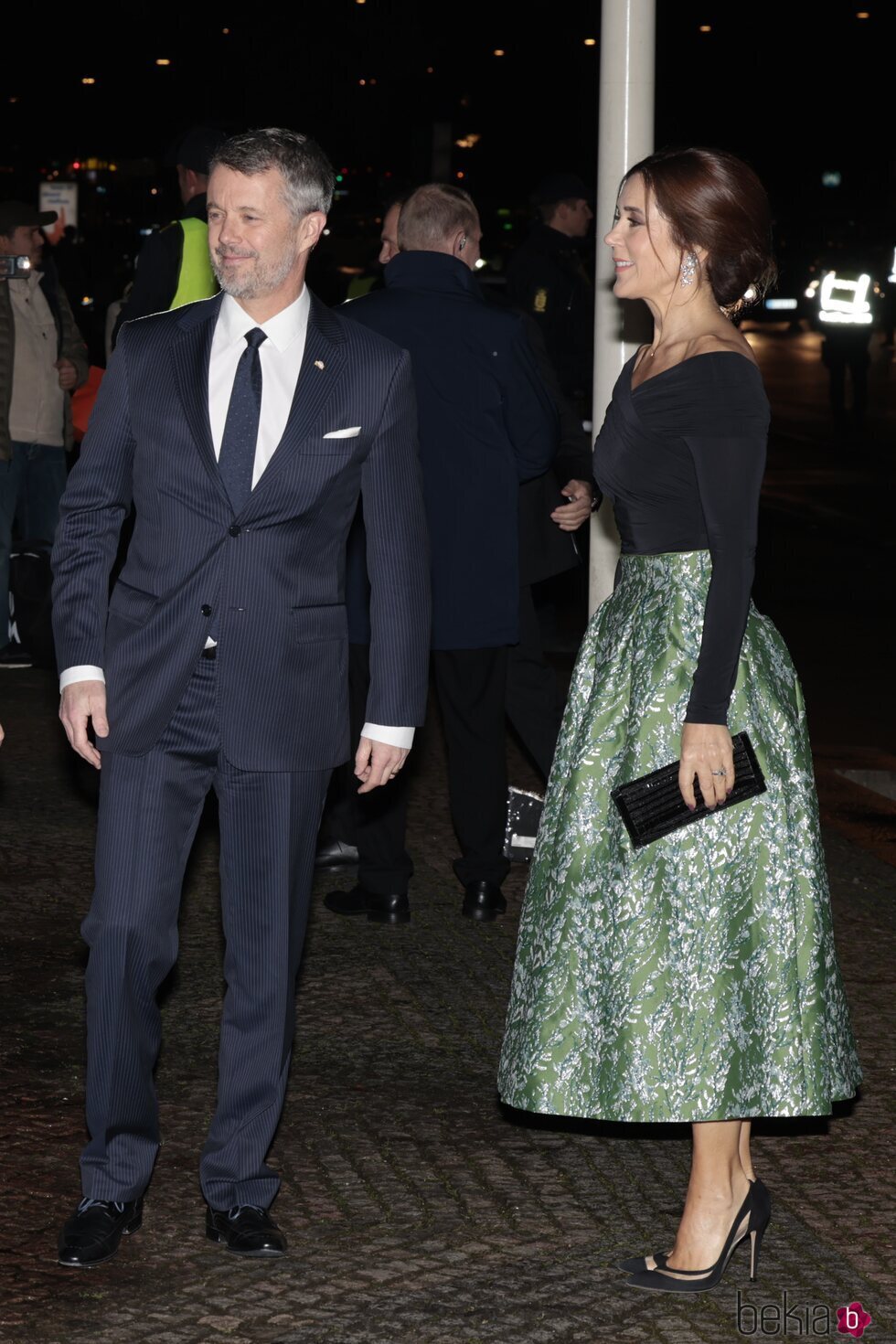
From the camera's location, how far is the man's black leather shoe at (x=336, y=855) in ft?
23.2

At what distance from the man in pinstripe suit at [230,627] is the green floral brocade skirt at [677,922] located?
468 millimetres

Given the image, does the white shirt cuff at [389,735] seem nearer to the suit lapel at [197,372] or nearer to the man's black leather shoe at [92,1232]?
the suit lapel at [197,372]

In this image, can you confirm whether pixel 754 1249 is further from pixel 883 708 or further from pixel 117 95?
pixel 117 95

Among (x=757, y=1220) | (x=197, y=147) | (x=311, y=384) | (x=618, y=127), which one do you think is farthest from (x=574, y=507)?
(x=757, y=1220)

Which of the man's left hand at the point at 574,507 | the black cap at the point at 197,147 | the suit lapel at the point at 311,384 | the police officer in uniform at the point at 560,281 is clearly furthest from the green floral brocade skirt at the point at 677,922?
the police officer in uniform at the point at 560,281

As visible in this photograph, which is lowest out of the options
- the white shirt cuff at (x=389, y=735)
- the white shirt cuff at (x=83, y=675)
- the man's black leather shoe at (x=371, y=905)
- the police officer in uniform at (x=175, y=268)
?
the man's black leather shoe at (x=371, y=905)

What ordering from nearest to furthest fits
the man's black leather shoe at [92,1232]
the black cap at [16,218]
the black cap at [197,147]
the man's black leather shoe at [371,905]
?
the man's black leather shoe at [92,1232], the man's black leather shoe at [371,905], the black cap at [197,147], the black cap at [16,218]

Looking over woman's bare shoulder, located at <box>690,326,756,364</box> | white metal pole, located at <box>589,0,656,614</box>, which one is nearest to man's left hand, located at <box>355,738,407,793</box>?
woman's bare shoulder, located at <box>690,326,756,364</box>

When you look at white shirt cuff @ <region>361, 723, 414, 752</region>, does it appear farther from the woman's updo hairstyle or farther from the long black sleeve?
the woman's updo hairstyle

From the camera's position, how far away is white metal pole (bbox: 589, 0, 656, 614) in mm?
6625

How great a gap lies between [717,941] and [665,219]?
54.2 inches

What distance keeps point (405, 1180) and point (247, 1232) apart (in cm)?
54

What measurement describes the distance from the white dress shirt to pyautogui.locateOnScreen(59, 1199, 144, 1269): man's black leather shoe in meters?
1.04

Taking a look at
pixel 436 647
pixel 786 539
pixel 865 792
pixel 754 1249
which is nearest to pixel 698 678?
pixel 754 1249
